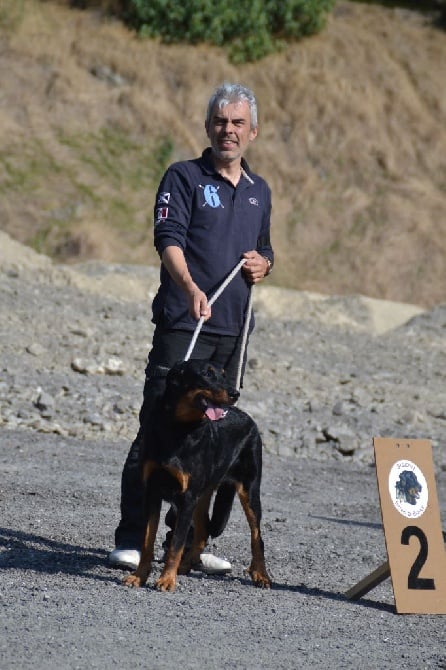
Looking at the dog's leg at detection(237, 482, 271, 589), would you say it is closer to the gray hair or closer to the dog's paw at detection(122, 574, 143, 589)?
the dog's paw at detection(122, 574, 143, 589)

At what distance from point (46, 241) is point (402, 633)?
29566 millimetres

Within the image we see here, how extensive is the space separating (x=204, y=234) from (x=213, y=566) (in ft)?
5.61

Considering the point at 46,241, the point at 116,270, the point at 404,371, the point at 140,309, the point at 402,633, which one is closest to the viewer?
the point at 402,633

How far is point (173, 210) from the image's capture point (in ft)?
20.8

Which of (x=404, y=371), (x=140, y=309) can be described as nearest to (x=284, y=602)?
(x=404, y=371)

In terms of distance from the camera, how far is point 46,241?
34.6 metres

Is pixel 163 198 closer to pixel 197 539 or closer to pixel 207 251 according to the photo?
pixel 207 251

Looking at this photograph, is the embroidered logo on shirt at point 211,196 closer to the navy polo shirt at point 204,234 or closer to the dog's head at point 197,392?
the navy polo shirt at point 204,234

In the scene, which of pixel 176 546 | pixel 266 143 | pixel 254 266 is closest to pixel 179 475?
pixel 176 546

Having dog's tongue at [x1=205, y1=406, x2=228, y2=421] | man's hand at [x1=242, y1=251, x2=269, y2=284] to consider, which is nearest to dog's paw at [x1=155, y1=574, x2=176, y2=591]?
dog's tongue at [x1=205, y1=406, x2=228, y2=421]

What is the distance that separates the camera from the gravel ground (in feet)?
17.3

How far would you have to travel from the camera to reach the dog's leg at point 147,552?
19.7 ft

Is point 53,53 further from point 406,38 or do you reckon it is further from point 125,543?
point 125,543

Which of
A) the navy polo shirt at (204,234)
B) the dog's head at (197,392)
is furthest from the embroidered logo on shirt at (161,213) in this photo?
the dog's head at (197,392)
